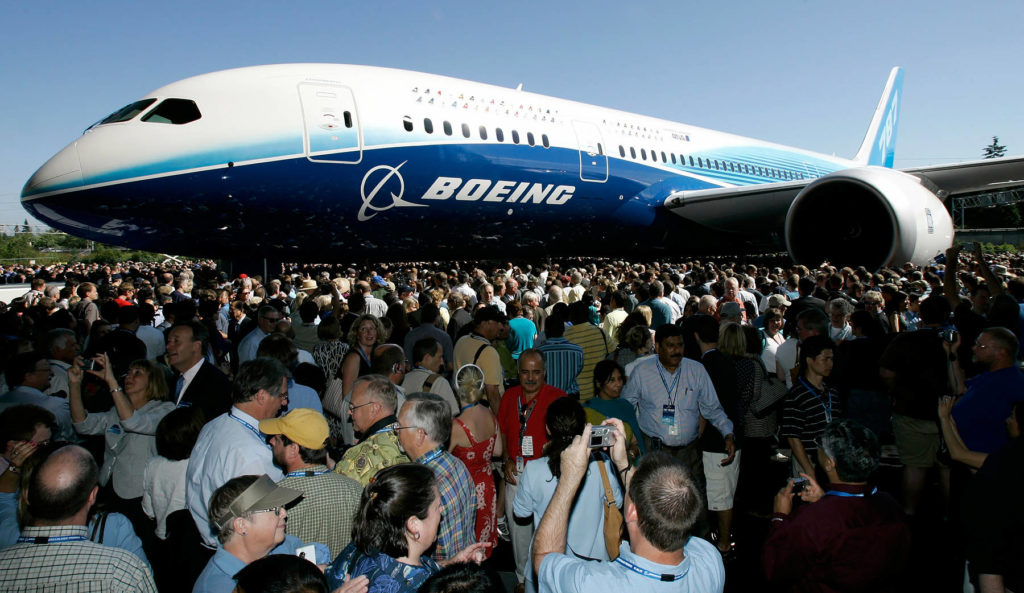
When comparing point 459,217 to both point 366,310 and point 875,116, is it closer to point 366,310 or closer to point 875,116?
point 366,310

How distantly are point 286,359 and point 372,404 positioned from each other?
1552 millimetres

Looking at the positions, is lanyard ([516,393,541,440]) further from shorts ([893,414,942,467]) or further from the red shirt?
shorts ([893,414,942,467])

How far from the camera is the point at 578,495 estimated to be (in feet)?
7.93

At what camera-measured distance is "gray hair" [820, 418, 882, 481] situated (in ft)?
7.47

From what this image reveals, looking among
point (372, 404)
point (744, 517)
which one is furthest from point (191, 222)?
point (744, 517)

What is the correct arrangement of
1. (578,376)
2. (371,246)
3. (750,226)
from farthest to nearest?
(750,226) → (371,246) → (578,376)

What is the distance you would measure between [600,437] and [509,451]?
1505mm

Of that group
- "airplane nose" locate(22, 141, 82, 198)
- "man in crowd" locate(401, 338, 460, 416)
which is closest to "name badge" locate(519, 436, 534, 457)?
"man in crowd" locate(401, 338, 460, 416)

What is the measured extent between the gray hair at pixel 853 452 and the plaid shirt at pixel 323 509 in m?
1.74

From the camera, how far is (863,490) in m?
2.30

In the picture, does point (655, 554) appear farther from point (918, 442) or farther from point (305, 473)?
point (918, 442)

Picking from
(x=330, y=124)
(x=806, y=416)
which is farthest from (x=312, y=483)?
(x=330, y=124)

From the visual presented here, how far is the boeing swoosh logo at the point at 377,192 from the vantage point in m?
8.59

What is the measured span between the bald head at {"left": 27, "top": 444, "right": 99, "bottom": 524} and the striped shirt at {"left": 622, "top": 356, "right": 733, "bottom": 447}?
285 cm
